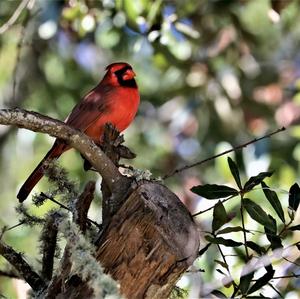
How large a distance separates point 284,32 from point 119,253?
4.42 m

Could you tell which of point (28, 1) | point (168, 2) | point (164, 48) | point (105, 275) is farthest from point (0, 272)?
point (168, 2)

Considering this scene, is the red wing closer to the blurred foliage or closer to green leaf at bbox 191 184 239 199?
the blurred foliage

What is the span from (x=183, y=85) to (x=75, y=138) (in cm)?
355

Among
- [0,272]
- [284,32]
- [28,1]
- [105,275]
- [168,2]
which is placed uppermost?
[284,32]

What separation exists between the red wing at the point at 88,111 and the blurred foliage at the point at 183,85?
1.03 metres

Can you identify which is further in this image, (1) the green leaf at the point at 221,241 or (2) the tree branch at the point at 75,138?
(1) the green leaf at the point at 221,241

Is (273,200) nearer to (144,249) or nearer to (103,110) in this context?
(144,249)

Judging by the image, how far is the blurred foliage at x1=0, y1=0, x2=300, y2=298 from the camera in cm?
530

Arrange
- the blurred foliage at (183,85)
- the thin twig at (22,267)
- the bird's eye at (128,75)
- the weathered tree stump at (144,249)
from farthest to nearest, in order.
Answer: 1. the blurred foliage at (183,85)
2. the bird's eye at (128,75)
3. the thin twig at (22,267)
4. the weathered tree stump at (144,249)

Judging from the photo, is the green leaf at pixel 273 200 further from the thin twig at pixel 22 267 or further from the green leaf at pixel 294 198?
the thin twig at pixel 22 267

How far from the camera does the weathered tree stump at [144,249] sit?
227 centimetres

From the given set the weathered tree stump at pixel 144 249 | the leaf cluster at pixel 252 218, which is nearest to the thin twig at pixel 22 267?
the weathered tree stump at pixel 144 249

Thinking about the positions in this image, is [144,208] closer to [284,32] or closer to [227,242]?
[227,242]

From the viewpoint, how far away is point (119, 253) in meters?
2.28
